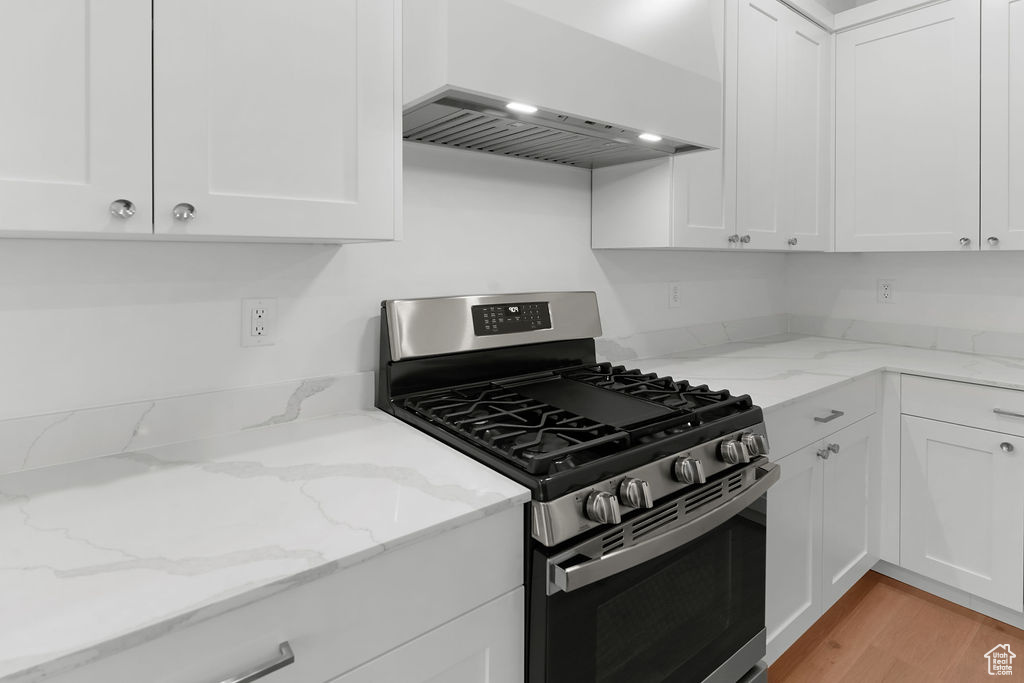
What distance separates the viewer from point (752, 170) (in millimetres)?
2160

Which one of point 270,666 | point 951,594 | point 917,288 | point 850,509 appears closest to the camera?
point 270,666

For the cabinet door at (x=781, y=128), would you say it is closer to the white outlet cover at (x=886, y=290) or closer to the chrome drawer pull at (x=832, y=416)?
the white outlet cover at (x=886, y=290)

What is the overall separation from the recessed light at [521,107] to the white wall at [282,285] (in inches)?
14.8

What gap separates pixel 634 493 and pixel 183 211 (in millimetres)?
905

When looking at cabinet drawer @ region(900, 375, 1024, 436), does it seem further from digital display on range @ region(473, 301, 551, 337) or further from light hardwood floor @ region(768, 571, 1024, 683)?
digital display on range @ region(473, 301, 551, 337)

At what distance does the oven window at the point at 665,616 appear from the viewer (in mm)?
1056

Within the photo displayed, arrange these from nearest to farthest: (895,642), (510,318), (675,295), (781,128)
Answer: (510,318) → (895,642) → (781,128) → (675,295)

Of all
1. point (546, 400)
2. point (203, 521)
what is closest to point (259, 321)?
point (203, 521)

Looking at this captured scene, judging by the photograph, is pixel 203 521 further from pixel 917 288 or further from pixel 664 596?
pixel 917 288

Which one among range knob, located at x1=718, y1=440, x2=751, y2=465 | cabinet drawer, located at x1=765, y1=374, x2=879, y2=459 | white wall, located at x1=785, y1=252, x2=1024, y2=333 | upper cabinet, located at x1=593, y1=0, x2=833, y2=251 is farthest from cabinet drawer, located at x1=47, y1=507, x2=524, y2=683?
white wall, located at x1=785, y1=252, x2=1024, y2=333

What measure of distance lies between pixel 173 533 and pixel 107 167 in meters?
0.55

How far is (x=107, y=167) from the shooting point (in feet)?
2.90

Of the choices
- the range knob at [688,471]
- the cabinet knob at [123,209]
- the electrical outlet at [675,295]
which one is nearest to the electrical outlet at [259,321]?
the cabinet knob at [123,209]

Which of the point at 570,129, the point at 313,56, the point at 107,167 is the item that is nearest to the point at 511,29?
the point at 570,129
